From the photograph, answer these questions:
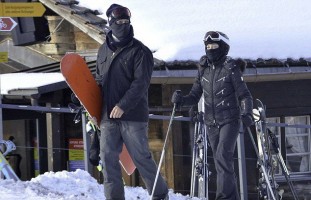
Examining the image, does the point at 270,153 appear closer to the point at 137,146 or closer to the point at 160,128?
the point at 137,146

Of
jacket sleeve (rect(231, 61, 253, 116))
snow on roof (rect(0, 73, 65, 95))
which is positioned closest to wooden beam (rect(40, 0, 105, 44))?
snow on roof (rect(0, 73, 65, 95))

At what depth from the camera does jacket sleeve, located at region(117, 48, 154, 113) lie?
760 cm

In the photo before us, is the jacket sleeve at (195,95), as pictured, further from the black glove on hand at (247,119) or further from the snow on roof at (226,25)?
the snow on roof at (226,25)

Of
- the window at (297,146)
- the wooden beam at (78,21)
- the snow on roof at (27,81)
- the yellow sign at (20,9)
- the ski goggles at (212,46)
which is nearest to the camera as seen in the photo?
the ski goggles at (212,46)

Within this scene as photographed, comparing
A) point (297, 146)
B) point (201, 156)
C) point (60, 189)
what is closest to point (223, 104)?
point (201, 156)

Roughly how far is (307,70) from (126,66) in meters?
6.98

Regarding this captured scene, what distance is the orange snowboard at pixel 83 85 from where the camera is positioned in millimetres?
7879

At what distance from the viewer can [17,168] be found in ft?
58.3

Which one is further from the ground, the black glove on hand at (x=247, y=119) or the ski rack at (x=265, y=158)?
the black glove on hand at (x=247, y=119)

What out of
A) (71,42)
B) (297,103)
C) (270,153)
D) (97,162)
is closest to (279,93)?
(297,103)

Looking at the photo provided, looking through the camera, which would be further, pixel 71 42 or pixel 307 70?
pixel 71 42

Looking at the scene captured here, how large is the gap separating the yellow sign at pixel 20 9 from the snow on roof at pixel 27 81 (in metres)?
2.08

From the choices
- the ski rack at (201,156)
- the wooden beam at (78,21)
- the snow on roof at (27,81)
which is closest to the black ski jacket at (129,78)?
the ski rack at (201,156)

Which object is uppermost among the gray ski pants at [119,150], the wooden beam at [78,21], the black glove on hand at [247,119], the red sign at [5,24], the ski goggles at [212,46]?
the wooden beam at [78,21]
